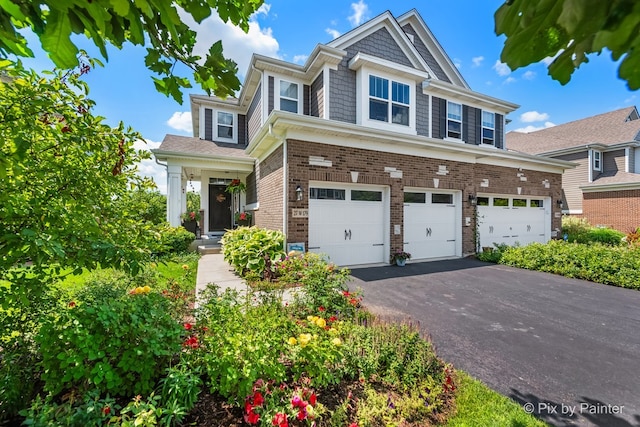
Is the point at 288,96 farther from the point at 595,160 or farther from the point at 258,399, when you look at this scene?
the point at 595,160

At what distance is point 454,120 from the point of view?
12.1 metres

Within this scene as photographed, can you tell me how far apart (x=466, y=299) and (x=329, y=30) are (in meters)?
9.94

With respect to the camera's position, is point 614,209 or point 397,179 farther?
point 614,209

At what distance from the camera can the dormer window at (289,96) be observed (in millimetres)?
10227

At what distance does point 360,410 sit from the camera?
221cm

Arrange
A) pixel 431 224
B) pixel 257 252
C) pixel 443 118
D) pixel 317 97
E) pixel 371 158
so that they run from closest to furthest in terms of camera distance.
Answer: pixel 257 252 → pixel 371 158 → pixel 431 224 → pixel 317 97 → pixel 443 118

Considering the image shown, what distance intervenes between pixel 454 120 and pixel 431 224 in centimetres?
560

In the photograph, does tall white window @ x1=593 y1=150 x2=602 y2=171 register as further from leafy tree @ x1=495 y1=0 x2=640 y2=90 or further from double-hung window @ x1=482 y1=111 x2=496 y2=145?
leafy tree @ x1=495 y1=0 x2=640 y2=90

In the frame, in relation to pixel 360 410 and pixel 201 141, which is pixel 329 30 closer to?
pixel 201 141

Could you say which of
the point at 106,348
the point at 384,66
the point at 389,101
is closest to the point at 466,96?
the point at 389,101

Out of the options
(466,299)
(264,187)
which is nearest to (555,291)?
(466,299)

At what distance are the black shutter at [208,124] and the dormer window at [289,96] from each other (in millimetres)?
4499

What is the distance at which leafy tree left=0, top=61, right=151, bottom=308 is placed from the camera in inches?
72.6

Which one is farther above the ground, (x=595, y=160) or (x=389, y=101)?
(x=389, y=101)
